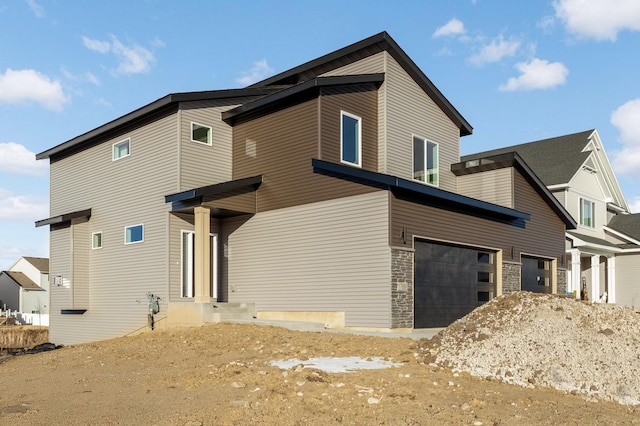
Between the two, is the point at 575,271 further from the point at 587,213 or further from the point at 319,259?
the point at 319,259

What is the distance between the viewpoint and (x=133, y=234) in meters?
19.4

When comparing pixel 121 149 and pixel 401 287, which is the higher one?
pixel 121 149

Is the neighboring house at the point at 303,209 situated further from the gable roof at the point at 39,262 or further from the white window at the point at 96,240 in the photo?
the gable roof at the point at 39,262

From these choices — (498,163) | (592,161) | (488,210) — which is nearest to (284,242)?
(488,210)

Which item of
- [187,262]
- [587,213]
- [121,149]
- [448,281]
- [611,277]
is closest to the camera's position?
[448,281]

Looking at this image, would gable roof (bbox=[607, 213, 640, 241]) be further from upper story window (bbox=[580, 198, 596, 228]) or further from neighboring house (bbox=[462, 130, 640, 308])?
upper story window (bbox=[580, 198, 596, 228])

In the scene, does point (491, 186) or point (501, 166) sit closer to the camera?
point (501, 166)

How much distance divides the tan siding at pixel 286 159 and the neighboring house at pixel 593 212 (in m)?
13.6

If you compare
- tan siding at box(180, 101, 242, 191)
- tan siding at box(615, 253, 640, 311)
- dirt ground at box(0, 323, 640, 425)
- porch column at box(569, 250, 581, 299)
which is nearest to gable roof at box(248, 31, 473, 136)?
tan siding at box(180, 101, 242, 191)

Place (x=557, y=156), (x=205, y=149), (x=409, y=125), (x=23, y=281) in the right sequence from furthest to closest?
(x=23, y=281) → (x=557, y=156) → (x=409, y=125) → (x=205, y=149)

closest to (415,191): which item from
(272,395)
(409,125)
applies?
(409,125)

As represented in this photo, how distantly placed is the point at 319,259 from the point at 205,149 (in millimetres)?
5542

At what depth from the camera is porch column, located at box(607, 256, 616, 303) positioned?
2975 cm

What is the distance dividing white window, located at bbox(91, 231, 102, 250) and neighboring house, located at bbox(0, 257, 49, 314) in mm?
34290
